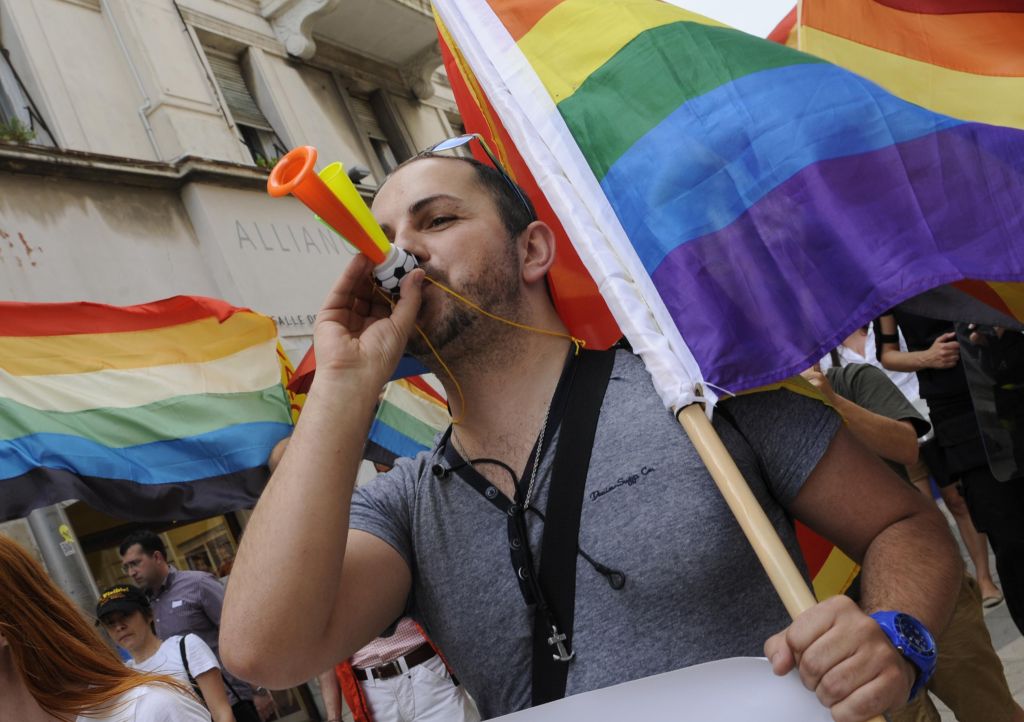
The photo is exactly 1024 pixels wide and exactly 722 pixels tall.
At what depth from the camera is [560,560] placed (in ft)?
5.37

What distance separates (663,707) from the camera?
1.36 m

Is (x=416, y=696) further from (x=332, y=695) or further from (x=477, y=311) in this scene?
(x=477, y=311)

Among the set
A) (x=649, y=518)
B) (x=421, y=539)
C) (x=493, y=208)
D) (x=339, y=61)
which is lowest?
(x=649, y=518)

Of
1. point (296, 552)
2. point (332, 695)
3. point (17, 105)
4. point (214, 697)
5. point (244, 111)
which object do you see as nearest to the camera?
point (296, 552)

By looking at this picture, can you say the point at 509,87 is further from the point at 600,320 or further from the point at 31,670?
the point at 31,670

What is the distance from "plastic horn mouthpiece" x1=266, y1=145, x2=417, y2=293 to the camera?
1592 mm

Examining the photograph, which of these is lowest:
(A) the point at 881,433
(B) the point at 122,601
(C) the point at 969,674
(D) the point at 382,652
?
(C) the point at 969,674

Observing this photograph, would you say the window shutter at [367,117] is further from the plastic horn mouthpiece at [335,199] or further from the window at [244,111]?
the plastic horn mouthpiece at [335,199]

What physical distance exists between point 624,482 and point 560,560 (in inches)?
7.1

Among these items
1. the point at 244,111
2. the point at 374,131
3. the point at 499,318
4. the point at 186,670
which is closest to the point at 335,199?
the point at 499,318

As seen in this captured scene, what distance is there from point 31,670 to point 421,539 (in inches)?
52.9

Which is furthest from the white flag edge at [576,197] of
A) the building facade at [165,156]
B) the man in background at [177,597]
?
the building facade at [165,156]

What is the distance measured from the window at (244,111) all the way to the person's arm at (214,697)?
28.0 feet

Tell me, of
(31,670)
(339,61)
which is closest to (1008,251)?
(31,670)
